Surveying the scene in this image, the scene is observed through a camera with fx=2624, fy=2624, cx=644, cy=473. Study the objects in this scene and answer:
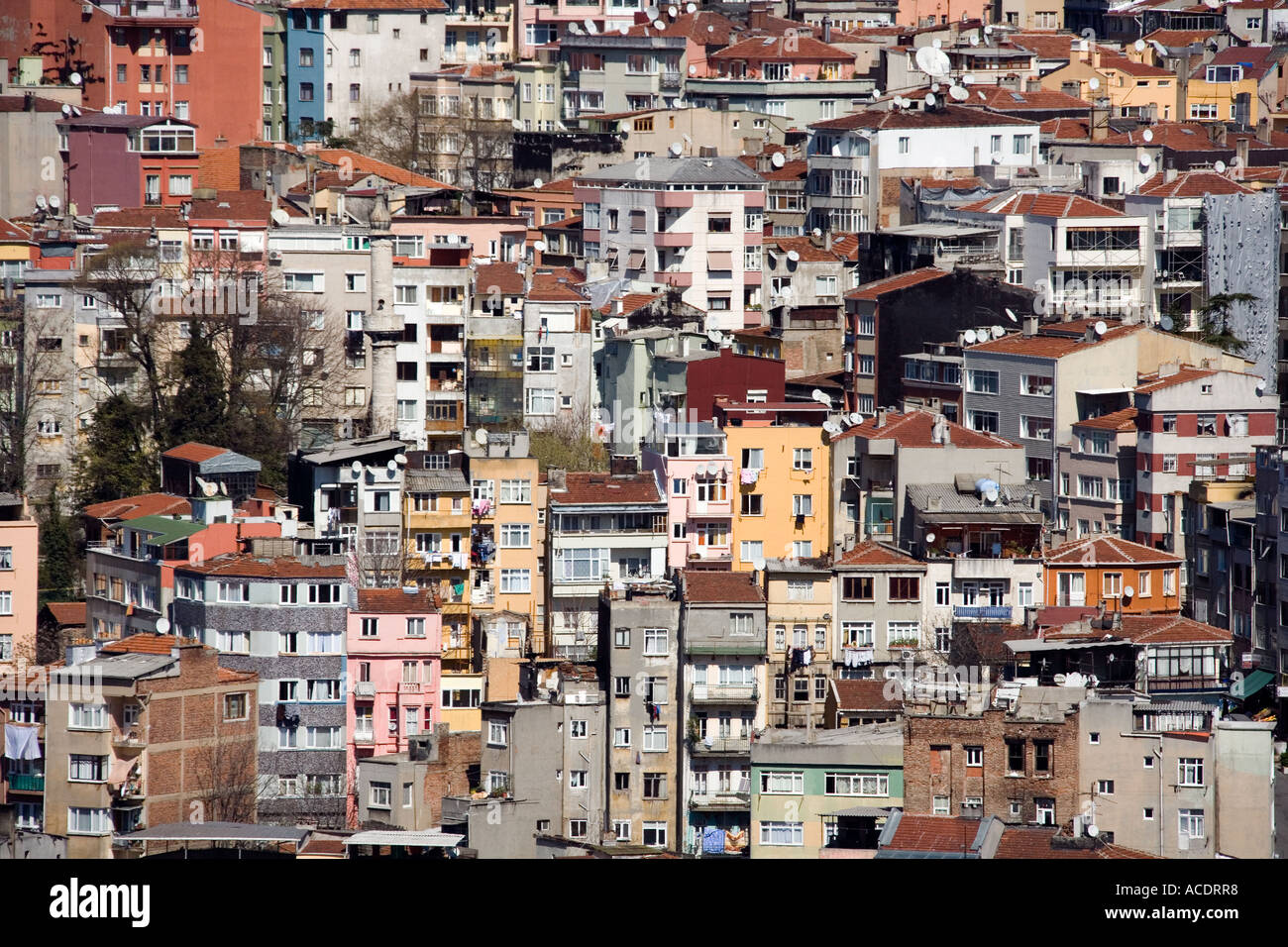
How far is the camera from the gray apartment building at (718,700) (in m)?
34.8

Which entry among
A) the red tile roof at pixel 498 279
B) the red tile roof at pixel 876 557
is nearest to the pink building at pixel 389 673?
the red tile roof at pixel 876 557

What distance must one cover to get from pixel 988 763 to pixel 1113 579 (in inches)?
328

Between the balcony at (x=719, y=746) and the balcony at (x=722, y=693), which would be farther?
the balcony at (x=722, y=693)

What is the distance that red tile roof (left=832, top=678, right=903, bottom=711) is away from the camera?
3441 centimetres

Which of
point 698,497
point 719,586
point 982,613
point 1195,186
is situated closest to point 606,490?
point 698,497

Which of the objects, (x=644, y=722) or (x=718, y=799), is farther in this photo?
(x=644, y=722)

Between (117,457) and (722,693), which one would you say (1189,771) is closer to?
(722,693)

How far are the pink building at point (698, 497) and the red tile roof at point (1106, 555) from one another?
17.4ft

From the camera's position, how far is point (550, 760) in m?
34.2

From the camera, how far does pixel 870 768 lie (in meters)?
32.1

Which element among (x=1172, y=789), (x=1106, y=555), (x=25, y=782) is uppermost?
(x=1106, y=555)

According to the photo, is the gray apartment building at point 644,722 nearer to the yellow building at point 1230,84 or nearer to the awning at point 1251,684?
the awning at point 1251,684

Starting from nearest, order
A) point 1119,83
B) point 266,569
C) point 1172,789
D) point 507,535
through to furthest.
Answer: point 1172,789, point 266,569, point 507,535, point 1119,83
